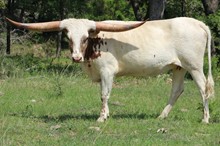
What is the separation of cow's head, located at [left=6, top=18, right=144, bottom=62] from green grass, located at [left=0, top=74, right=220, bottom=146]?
1348 millimetres

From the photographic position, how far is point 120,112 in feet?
40.8

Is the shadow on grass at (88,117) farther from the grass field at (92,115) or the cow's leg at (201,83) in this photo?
the cow's leg at (201,83)

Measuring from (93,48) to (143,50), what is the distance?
3.21ft

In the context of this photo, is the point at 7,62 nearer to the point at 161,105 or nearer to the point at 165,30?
the point at 161,105

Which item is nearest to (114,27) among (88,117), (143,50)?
(143,50)

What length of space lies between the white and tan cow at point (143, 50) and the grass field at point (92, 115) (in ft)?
2.30

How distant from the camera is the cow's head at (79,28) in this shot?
10414 mm

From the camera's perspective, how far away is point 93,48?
1100 centimetres

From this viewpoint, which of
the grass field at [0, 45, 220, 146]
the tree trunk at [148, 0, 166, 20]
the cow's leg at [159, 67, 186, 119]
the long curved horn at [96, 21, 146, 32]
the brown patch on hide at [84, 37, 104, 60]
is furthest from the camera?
the tree trunk at [148, 0, 166, 20]

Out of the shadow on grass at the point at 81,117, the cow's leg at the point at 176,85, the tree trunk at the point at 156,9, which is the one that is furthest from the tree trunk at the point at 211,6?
the shadow on grass at the point at 81,117

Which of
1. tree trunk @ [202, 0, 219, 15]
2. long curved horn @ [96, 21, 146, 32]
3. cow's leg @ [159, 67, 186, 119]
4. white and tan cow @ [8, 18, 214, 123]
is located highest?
tree trunk @ [202, 0, 219, 15]

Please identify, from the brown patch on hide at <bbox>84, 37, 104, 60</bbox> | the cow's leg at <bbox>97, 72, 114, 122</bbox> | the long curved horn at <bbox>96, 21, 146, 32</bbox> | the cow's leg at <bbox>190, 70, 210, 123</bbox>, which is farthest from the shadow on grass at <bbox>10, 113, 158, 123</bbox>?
the long curved horn at <bbox>96, 21, 146, 32</bbox>

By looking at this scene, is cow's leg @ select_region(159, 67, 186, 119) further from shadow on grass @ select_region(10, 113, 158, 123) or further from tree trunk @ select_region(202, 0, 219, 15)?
tree trunk @ select_region(202, 0, 219, 15)

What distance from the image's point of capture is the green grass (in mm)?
9086
